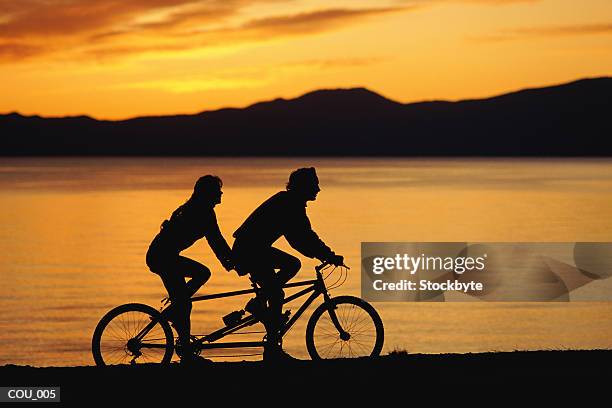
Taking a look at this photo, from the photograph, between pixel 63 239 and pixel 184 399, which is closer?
pixel 184 399

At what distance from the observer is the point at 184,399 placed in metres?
9.55

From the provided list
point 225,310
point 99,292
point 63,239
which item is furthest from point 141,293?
point 63,239

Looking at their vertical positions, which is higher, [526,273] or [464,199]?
[464,199]

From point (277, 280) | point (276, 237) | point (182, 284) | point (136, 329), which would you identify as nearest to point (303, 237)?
point (276, 237)

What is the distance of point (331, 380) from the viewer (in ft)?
33.7

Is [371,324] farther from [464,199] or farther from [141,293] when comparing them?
[464,199]

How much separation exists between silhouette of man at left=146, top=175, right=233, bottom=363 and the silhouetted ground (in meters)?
0.68

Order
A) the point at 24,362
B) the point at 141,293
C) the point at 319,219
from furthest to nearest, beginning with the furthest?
1. the point at 319,219
2. the point at 141,293
3. the point at 24,362

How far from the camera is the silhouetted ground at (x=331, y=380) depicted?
31.7 feet

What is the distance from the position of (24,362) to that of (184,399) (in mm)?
22965

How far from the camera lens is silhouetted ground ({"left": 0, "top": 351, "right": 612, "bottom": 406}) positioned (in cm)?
966

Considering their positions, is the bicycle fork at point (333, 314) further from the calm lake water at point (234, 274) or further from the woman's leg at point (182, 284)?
the calm lake water at point (234, 274)

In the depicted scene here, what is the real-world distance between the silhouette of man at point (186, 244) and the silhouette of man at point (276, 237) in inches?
8.4

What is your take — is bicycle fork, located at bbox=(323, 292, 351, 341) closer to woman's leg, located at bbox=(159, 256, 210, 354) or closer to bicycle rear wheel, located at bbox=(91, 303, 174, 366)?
woman's leg, located at bbox=(159, 256, 210, 354)
